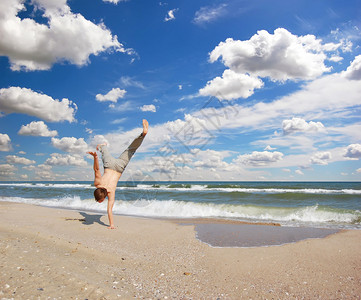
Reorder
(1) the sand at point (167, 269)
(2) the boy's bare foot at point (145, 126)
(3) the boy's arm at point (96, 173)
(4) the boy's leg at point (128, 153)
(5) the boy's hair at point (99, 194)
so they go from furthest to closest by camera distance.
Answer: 1. (4) the boy's leg at point (128, 153)
2. (2) the boy's bare foot at point (145, 126)
3. (5) the boy's hair at point (99, 194)
4. (3) the boy's arm at point (96, 173)
5. (1) the sand at point (167, 269)

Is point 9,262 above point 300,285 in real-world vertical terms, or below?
above

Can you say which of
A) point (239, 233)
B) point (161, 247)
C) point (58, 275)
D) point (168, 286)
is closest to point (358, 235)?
point (239, 233)

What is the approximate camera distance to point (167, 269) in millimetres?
3623

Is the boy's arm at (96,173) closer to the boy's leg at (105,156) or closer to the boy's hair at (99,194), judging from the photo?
the boy's hair at (99,194)

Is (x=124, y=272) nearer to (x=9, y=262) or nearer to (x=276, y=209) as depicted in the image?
(x=9, y=262)

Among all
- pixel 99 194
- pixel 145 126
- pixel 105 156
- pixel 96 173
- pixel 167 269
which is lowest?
pixel 167 269

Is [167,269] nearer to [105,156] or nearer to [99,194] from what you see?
[99,194]

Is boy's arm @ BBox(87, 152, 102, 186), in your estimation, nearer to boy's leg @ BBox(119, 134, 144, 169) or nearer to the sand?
boy's leg @ BBox(119, 134, 144, 169)

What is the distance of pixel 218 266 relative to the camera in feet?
12.7

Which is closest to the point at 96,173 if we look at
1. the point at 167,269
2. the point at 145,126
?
the point at 145,126

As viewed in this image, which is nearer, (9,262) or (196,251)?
(9,262)

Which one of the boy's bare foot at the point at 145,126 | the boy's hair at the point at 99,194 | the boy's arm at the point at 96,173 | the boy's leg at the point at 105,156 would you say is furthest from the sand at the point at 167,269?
the boy's bare foot at the point at 145,126

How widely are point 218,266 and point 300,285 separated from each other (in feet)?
4.01

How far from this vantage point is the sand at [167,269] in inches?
106
